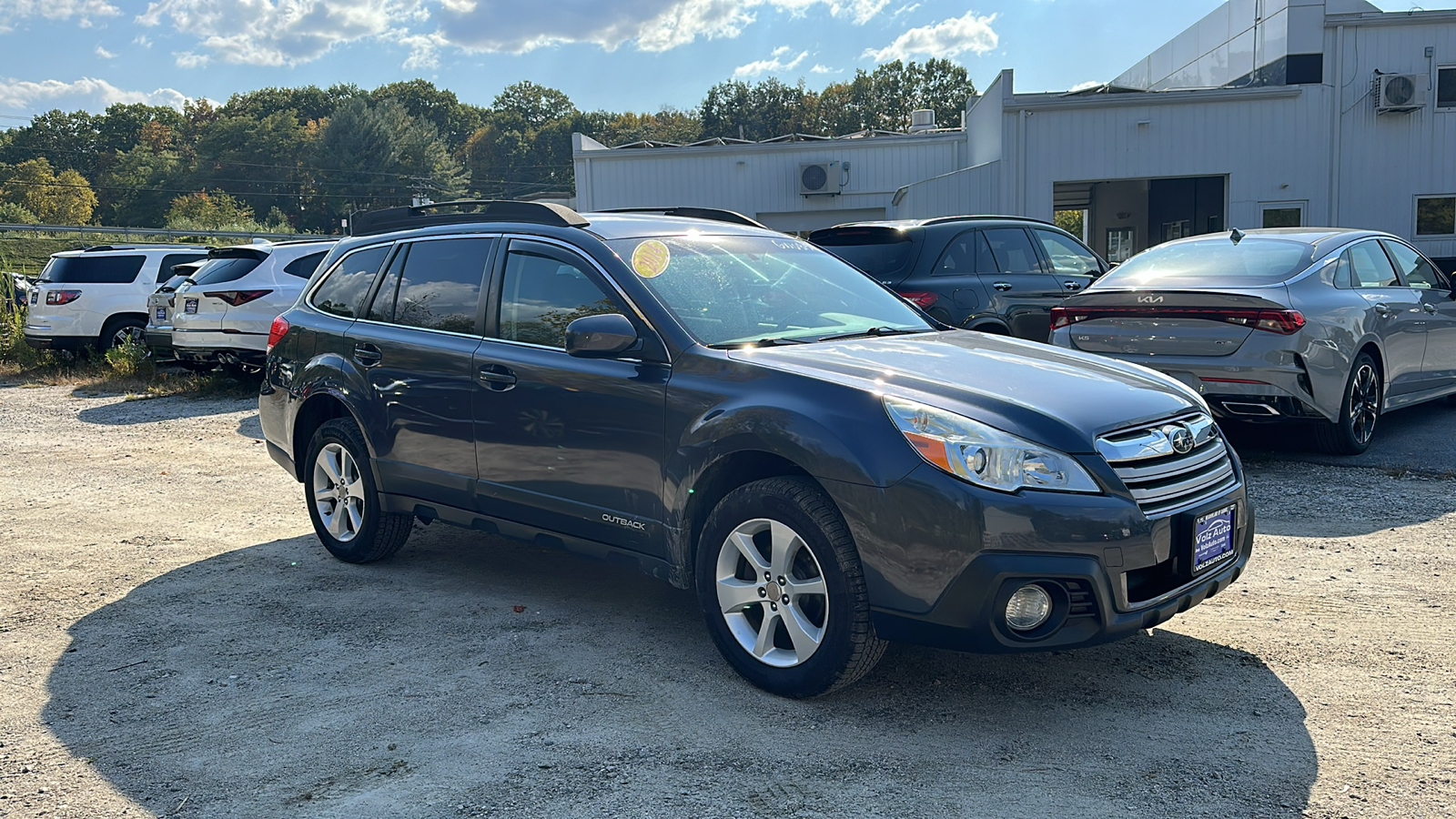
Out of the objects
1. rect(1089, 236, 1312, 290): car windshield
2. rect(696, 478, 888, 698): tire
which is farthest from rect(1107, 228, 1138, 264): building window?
rect(696, 478, 888, 698): tire

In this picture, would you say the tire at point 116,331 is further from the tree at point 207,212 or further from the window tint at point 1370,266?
the tree at point 207,212

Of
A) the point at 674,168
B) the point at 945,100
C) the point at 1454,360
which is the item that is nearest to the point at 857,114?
the point at 945,100

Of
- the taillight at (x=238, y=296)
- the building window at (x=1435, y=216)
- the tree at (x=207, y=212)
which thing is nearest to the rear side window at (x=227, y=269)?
the taillight at (x=238, y=296)

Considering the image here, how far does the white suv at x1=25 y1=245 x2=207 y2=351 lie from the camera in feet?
53.9

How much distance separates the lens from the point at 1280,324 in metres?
7.14

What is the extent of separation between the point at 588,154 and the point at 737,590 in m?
23.8

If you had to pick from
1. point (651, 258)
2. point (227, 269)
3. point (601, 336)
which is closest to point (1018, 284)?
point (651, 258)

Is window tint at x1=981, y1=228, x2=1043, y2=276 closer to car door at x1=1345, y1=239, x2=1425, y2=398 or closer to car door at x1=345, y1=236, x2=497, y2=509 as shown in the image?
car door at x1=1345, y1=239, x2=1425, y2=398

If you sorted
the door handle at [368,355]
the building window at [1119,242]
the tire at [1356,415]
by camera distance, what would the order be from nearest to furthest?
the door handle at [368,355], the tire at [1356,415], the building window at [1119,242]

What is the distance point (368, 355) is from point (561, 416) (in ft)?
5.05

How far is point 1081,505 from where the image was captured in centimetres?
352

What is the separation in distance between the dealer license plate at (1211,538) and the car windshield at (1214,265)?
404 centimetres

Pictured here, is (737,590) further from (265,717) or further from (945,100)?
(945,100)

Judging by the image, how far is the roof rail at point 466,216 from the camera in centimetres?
513
